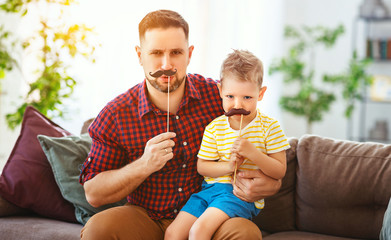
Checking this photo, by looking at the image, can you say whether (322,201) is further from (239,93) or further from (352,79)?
(352,79)

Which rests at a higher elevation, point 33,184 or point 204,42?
point 204,42

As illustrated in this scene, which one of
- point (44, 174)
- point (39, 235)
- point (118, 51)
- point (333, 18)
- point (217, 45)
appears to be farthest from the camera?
point (333, 18)

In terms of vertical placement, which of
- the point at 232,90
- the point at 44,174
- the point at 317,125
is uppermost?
the point at 232,90

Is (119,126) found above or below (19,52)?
below

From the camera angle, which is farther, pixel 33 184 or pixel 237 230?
pixel 33 184

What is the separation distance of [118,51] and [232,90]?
2239 millimetres

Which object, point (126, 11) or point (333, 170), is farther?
point (126, 11)

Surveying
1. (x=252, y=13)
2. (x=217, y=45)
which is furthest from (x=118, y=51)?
(x=252, y=13)

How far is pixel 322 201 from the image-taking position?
225 centimetres

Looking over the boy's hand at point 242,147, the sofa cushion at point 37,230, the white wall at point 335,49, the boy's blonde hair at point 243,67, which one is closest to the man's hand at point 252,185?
the boy's hand at point 242,147

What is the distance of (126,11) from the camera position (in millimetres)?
3834

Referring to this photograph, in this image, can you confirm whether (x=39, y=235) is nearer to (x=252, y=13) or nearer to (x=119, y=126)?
(x=119, y=126)

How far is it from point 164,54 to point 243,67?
34cm

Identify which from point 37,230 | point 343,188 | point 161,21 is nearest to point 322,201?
point 343,188
